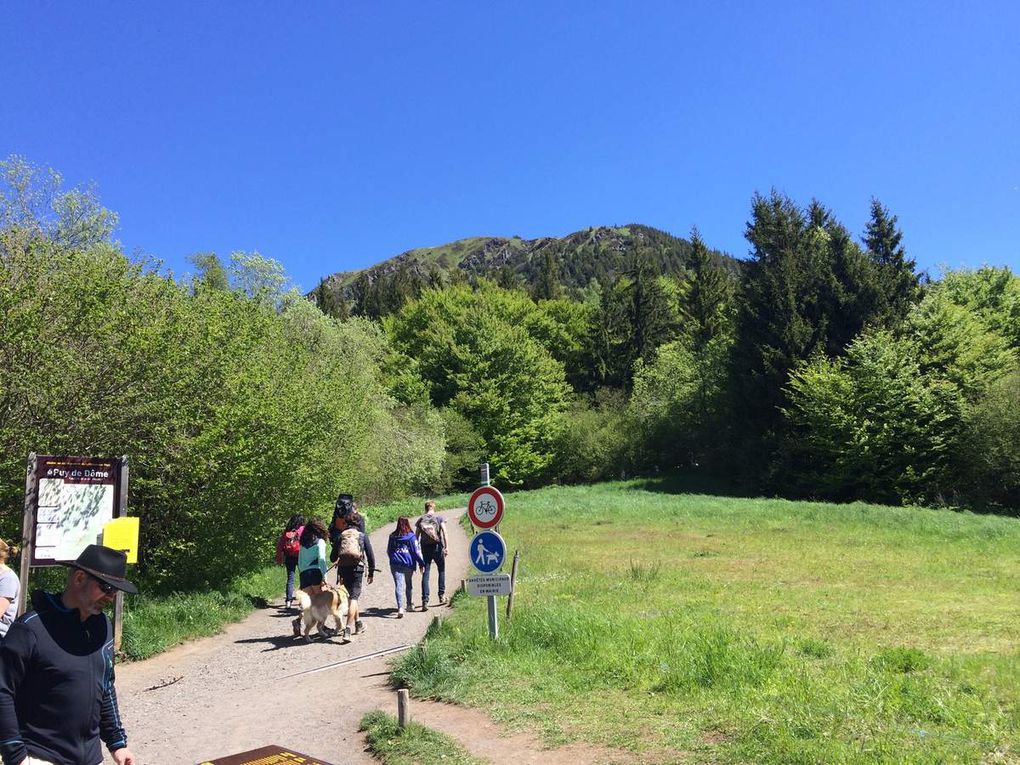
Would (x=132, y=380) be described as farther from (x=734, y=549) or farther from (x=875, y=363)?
(x=875, y=363)

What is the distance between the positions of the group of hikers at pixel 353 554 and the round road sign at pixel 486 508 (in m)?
3.03

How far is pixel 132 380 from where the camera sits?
1221 centimetres

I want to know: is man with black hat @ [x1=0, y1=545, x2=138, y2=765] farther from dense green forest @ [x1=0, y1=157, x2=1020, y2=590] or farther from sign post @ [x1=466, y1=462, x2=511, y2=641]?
dense green forest @ [x1=0, y1=157, x2=1020, y2=590]

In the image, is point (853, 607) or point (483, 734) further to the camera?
point (853, 607)

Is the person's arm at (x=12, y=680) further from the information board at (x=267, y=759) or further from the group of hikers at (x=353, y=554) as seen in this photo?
the group of hikers at (x=353, y=554)

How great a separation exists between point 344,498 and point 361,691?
5.25m

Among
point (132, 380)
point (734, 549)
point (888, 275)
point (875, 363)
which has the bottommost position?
point (734, 549)

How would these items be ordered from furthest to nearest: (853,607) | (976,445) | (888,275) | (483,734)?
(888,275), (976,445), (853,607), (483,734)

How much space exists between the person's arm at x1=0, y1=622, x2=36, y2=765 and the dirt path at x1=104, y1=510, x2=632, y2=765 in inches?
133

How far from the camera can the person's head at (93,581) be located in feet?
11.0

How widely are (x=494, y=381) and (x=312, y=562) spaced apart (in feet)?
162

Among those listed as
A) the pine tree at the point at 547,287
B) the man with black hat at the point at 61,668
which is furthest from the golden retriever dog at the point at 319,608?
the pine tree at the point at 547,287

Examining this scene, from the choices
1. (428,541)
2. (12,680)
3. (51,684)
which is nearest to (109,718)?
(51,684)

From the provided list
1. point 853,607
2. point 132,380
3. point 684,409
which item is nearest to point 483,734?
point 853,607
